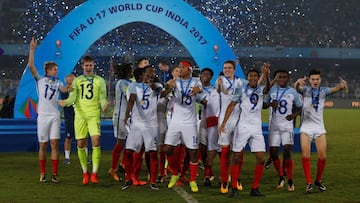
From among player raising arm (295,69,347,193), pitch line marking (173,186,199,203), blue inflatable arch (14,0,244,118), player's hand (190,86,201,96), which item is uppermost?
blue inflatable arch (14,0,244,118)

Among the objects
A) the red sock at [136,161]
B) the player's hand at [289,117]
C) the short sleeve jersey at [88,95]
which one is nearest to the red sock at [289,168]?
the player's hand at [289,117]

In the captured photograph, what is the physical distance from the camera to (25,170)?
1115 centimetres

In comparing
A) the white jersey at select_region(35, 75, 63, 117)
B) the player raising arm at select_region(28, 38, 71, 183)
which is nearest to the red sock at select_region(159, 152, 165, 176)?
the player raising arm at select_region(28, 38, 71, 183)

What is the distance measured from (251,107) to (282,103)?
3.13 ft

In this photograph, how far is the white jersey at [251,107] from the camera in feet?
27.5

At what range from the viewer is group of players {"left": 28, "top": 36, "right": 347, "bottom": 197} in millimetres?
8453

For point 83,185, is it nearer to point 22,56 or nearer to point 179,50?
point 179,50

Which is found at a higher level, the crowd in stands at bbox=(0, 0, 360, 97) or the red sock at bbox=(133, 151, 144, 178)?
the crowd in stands at bbox=(0, 0, 360, 97)

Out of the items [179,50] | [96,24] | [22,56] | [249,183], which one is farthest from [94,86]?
[22,56]

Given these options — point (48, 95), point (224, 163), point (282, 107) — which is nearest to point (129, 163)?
point (224, 163)

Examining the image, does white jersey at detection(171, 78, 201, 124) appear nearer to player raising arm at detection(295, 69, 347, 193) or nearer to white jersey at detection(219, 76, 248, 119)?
white jersey at detection(219, 76, 248, 119)

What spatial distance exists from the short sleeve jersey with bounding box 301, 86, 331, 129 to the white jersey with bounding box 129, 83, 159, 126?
2.14 meters

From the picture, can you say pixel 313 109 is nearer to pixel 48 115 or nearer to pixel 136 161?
pixel 136 161

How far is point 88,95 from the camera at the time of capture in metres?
9.45
